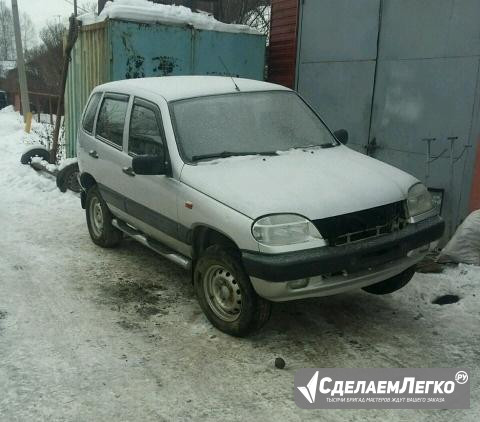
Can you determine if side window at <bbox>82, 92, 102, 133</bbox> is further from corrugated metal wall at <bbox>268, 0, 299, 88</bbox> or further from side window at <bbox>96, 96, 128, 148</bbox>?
corrugated metal wall at <bbox>268, 0, 299, 88</bbox>

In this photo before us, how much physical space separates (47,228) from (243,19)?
11.9 meters

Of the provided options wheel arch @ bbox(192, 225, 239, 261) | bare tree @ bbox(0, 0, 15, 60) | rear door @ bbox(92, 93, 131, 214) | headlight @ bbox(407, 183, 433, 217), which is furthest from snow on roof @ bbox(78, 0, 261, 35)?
bare tree @ bbox(0, 0, 15, 60)

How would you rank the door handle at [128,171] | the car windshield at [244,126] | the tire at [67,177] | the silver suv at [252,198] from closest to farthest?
the silver suv at [252,198]
the car windshield at [244,126]
the door handle at [128,171]
the tire at [67,177]

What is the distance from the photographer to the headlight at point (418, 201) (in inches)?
167

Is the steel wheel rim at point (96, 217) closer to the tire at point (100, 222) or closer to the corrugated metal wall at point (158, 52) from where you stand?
the tire at point (100, 222)

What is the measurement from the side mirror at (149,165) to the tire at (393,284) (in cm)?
213

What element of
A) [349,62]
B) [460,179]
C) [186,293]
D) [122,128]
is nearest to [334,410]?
[186,293]

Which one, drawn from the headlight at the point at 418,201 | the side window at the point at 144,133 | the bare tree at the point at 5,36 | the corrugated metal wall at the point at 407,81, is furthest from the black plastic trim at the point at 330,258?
the bare tree at the point at 5,36

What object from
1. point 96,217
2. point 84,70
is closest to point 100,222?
point 96,217

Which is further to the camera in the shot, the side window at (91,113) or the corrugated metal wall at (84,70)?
the corrugated metal wall at (84,70)

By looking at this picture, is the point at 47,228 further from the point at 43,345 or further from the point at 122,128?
the point at 43,345

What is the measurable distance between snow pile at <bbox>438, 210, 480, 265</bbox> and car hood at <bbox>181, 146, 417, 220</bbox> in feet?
5.30

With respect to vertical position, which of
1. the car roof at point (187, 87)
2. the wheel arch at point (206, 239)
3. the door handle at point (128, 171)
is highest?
the car roof at point (187, 87)

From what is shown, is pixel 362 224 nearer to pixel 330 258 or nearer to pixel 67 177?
pixel 330 258
